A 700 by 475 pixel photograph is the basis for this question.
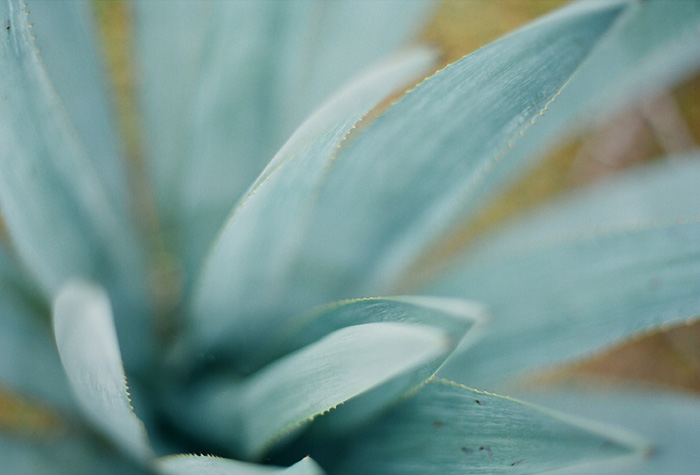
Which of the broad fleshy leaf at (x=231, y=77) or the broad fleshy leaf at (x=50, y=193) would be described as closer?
the broad fleshy leaf at (x=50, y=193)

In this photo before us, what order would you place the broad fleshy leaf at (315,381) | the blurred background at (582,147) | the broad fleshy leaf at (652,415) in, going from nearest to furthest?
the broad fleshy leaf at (315,381) < the broad fleshy leaf at (652,415) < the blurred background at (582,147)

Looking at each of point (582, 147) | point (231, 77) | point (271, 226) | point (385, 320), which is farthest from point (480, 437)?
point (582, 147)

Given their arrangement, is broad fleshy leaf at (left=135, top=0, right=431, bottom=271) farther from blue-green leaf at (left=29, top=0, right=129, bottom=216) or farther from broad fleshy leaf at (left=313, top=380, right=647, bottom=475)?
broad fleshy leaf at (left=313, top=380, right=647, bottom=475)

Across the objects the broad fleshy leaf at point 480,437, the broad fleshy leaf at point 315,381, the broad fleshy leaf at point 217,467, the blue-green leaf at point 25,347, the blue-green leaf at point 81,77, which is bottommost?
the broad fleshy leaf at point 217,467

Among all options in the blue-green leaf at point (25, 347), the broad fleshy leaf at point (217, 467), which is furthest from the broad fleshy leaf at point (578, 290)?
the blue-green leaf at point (25, 347)

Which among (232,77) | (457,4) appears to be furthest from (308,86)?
(457,4)

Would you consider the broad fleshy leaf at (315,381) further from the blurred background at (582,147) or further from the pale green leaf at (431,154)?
the blurred background at (582,147)

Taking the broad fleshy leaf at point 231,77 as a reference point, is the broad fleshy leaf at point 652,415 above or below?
below

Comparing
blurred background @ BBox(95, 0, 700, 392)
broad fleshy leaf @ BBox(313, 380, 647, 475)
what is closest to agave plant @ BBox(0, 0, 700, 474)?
broad fleshy leaf @ BBox(313, 380, 647, 475)
